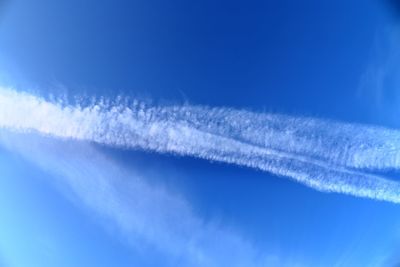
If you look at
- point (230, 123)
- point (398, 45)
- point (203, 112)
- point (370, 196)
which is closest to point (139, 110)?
point (203, 112)

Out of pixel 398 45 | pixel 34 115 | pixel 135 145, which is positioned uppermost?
pixel 398 45

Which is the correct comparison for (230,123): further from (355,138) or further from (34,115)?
(34,115)

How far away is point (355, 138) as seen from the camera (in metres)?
2.49

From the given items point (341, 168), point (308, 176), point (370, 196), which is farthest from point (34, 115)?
point (370, 196)

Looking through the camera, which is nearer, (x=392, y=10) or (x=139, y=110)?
(x=139, y=110)

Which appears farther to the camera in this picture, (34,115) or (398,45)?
(398,45)

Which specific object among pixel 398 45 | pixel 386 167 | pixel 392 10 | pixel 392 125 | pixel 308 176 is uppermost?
pixel 392 10

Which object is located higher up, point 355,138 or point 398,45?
point 398,45

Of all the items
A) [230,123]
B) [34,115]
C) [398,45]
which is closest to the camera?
[34,115]

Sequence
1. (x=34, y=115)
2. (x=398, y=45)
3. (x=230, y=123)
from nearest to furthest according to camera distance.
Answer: (x=34, y=115), (x=230, y=123), (x=398, y=45)

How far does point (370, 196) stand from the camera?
2.47 m

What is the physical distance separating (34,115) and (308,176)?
1.51m

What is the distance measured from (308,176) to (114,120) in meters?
1.12

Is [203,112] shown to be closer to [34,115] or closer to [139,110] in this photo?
[139,110]
